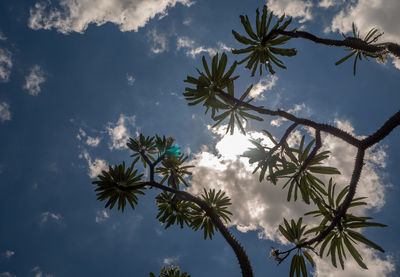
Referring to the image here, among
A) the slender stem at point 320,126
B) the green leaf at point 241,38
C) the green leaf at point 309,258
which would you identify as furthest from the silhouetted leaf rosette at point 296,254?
the green leaf at point 241,38

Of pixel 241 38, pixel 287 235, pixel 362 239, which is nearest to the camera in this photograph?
pixel 362 239

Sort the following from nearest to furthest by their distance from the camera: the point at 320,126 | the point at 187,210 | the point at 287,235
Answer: the point at 320,126, the point at 287,235, the point at 187,210

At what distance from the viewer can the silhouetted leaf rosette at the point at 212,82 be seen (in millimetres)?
3766

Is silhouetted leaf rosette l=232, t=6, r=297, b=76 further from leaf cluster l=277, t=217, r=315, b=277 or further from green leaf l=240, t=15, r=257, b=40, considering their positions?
leaf cluster l=277, t=217, r=315, b=277

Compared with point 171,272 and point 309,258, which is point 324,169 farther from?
point 171,272

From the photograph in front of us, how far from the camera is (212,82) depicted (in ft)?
12.9

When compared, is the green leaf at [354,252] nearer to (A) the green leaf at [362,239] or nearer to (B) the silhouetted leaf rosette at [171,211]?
(A) the green leaf at [362,239]

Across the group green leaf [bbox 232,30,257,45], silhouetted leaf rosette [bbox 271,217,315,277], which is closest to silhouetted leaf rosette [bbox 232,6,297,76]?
green leaf [bbox 232,30,257,45]

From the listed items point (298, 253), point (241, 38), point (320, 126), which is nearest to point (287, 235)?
point (298, 253)

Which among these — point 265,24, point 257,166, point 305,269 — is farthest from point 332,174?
point 265,24

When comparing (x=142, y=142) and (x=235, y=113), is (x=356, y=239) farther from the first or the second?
(x=142, y=142)

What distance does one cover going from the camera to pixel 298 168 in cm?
358

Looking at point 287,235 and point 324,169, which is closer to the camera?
point 324,169

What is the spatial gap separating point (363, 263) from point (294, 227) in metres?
1.02
